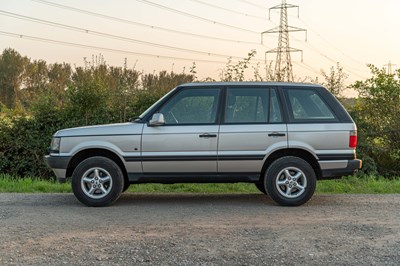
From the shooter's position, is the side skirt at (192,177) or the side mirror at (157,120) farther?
the side skirt at (192,177)

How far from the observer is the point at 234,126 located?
8461mm

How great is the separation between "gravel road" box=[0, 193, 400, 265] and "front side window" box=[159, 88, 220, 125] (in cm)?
136

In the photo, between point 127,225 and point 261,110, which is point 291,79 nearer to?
point 261,110

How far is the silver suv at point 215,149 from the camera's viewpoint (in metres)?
8.39

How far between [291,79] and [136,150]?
29.2 ft

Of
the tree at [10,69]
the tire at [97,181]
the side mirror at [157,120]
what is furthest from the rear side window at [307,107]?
the tree at [10,69]

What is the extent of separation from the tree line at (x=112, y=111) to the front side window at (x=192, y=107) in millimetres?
5942

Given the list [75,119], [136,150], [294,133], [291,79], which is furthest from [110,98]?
[294,133]

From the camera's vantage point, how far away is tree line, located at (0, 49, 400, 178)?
14.2 metres

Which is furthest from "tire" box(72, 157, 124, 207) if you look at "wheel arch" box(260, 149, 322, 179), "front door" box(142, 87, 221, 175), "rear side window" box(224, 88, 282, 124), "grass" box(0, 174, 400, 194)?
"wheel arch" box(260, 149, 322, 179)

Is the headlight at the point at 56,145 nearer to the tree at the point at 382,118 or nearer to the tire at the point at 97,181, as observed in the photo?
the tire at the point at 97,181

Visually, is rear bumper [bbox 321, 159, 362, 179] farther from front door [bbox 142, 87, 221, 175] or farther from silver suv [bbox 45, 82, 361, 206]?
front door [bbox 142, 87, 221, 175]

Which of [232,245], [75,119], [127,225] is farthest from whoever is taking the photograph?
[75,119]

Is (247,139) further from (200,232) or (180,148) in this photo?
(200,232)
